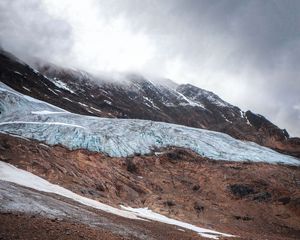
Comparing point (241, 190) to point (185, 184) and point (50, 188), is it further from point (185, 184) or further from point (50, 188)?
point (50, 188)

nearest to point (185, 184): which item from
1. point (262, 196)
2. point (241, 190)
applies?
point (241, 190)

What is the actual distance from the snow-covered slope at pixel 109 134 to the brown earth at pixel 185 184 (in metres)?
3.49

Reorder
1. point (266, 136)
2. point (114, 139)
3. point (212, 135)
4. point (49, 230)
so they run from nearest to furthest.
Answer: point (49, 230) → point (114, 139) → point (212, 135) → point (266, 136)

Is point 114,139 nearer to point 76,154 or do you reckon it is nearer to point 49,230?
point 76,154

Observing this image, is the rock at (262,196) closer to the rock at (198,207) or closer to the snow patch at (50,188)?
the rock at (198,207)

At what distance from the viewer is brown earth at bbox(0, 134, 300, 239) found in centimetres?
4856

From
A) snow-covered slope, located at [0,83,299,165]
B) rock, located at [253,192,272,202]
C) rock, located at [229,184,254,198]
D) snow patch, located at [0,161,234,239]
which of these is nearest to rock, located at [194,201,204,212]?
rock, located at [229,184,254,198]

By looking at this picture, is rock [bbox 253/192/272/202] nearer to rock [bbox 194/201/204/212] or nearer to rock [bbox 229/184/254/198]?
rock [bbox 229/184/254/198]

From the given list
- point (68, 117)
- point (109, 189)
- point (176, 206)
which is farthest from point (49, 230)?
point (68, 117)

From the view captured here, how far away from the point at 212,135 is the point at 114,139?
27.5m

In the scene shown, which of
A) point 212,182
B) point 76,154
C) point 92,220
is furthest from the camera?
point 212,182

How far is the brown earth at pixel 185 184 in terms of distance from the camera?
4856 centimetres

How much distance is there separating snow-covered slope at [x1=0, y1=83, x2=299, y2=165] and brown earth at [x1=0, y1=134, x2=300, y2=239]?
137 inches

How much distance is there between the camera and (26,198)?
1081 inches
